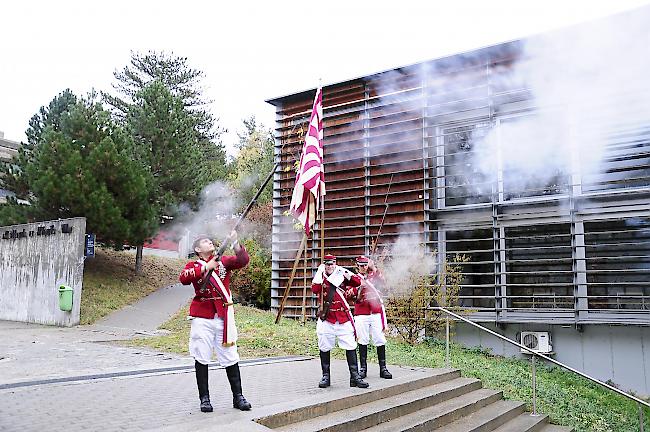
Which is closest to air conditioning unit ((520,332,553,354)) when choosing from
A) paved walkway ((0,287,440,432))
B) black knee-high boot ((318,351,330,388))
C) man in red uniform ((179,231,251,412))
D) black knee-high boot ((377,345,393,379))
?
paved walkway ((0,287,440,432))

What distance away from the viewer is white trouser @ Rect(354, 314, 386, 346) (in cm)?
752

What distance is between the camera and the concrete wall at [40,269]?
14648 mm

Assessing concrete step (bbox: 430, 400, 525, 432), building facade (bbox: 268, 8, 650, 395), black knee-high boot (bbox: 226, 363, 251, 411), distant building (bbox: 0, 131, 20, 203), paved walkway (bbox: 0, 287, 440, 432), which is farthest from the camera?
distant building (bbox: 0, 131, 20, 203)

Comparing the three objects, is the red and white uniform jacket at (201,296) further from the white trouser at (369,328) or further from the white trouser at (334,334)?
the white trouser at (369,328)

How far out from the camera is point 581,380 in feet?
34.4

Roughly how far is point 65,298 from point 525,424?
466 inches

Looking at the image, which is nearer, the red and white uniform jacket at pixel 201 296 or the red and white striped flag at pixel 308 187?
the red and white uniform jacket at pixel 201 296

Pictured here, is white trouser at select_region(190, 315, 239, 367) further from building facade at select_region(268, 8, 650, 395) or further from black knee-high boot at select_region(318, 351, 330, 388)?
building facade at select_region(268, 8, 650, 395)

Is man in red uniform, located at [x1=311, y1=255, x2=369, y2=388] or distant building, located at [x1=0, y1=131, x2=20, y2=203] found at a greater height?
distant building, located at [x1=0, y1=131, x2=20, y2=203]

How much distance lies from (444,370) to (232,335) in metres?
4.23

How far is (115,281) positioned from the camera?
64.2ft

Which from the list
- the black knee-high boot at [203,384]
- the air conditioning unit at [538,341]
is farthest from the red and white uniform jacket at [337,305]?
the air conditioning unit at [538,341]

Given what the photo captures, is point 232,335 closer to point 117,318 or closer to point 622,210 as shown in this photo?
point 622,210

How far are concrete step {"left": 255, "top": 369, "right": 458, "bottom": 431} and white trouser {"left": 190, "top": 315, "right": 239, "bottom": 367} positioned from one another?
71 cm
